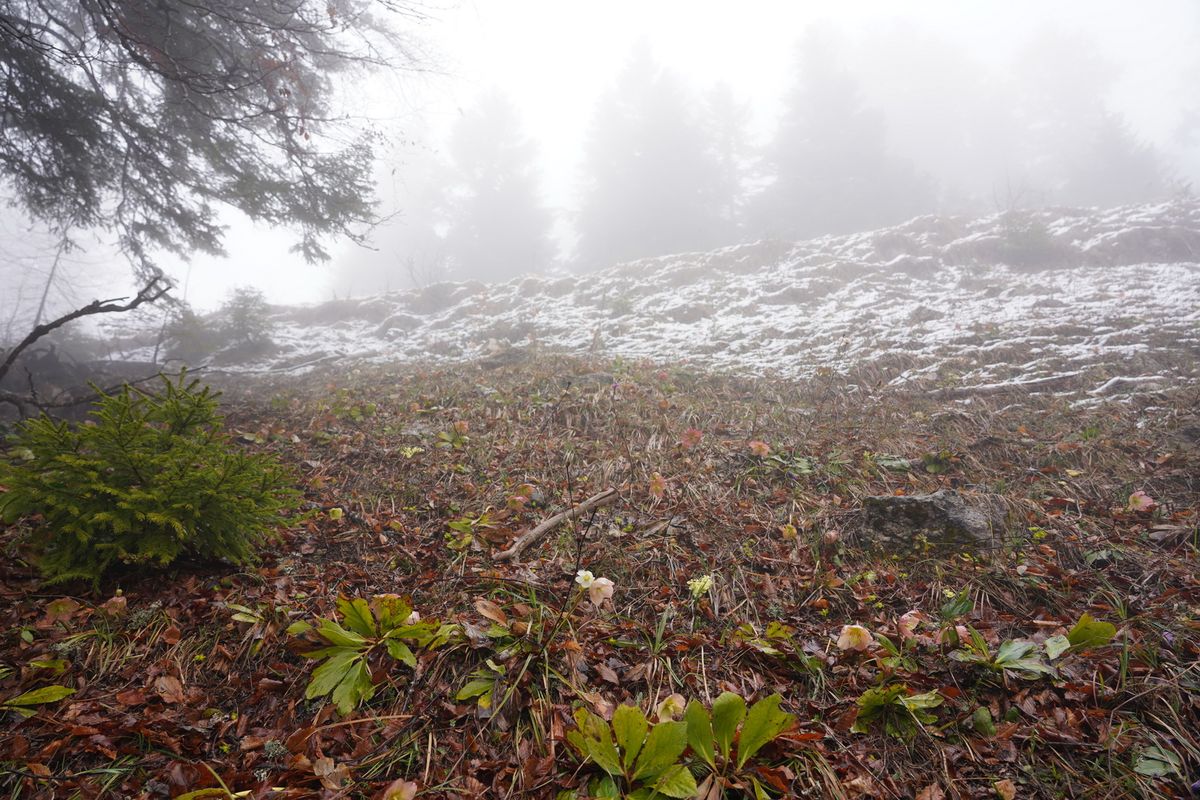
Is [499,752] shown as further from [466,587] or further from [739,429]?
[739,429]

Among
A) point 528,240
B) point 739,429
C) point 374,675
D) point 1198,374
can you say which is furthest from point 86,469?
point 528,240

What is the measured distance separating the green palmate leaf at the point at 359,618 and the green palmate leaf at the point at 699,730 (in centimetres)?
138

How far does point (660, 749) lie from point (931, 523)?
2625 millimetres

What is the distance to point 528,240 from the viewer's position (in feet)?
92.4

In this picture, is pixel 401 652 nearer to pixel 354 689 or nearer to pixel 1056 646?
pixel 354 689

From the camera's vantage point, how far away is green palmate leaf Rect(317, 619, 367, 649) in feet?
5.97

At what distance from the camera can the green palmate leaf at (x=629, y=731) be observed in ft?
4.75

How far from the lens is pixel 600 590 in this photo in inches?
88.2

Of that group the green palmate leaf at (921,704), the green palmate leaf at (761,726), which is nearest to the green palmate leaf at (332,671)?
the green palmate leaf at (761,726)

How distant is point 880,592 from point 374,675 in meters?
2.75

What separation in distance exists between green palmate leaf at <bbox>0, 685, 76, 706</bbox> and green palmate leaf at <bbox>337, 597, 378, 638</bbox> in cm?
86

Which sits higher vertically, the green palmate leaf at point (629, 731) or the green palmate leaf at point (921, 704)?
the green palmate leaf at point (629, 731)

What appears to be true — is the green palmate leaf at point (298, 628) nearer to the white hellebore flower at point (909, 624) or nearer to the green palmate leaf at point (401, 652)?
the green palmate leaf at point (401, 652)

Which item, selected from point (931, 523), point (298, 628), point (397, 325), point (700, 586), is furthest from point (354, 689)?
point (397, 325)
